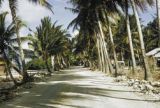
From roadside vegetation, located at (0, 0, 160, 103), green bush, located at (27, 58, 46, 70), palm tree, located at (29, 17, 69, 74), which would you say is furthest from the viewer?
green bush, located at (27, 58, 46, 70)

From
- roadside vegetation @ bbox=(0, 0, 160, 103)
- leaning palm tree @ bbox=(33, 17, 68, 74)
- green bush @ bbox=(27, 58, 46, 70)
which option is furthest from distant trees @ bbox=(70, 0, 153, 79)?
green bush @ bbox=(27, 58, 46, 70)

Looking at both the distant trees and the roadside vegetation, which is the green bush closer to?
the roadside vegetation

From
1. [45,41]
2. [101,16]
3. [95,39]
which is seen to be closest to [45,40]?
[45,41]

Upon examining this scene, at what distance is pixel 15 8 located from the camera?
30.7 m

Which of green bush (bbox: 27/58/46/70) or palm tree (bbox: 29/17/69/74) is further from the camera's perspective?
green bush (bbox: 27/58/46/70)

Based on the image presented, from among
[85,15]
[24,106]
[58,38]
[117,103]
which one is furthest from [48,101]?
[58,38]

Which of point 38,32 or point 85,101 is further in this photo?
point 38,32

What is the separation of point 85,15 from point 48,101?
106 ft

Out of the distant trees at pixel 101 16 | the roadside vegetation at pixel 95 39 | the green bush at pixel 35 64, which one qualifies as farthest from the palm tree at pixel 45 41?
the distant trees at pixel 101 16

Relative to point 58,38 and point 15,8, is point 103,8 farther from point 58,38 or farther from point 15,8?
point 58,38

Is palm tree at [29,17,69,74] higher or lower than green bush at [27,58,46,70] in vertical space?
higher

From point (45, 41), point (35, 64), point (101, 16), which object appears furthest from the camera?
point (35, 64)

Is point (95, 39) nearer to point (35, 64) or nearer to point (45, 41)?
point (45, 41)

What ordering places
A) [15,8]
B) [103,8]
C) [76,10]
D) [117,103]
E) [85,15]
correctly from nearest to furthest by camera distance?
1. [117,103]
2. [15,8]
3. [103,8]
4. [85,15]
5. [76,10]
